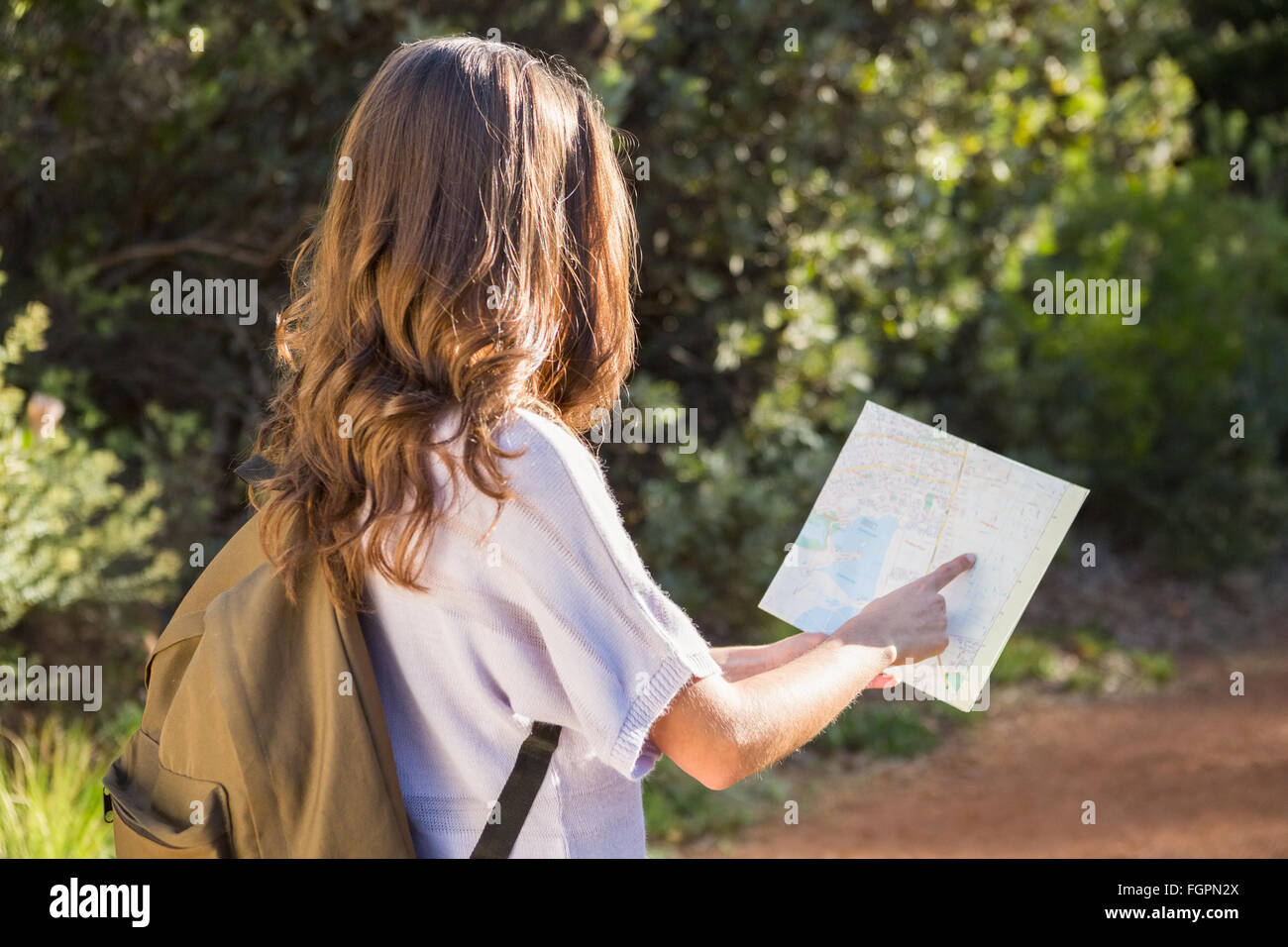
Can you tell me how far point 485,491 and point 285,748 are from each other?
16.2 inches

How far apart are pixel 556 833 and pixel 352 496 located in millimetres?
491

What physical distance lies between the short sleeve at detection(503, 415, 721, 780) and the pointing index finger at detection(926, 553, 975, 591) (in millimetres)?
616

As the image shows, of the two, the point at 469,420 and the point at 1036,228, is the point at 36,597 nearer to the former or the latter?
the point at 469,420

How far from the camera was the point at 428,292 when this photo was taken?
1.47m

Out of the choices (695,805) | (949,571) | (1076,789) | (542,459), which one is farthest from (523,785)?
(1076,789)

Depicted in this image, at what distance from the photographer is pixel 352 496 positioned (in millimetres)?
1472

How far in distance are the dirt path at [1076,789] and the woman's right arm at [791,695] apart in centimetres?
322

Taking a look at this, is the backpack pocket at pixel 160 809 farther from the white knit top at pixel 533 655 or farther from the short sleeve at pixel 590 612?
the short sleeve at pixel 590 612

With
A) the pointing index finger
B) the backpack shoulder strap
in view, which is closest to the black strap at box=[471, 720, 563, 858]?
the backpack shoulder strap

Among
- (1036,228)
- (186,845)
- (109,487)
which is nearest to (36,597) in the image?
(109,487)

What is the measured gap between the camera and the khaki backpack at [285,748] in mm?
1416

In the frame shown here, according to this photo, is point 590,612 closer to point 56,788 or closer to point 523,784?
point 523,784

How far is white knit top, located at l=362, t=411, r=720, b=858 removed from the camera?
4.51ft

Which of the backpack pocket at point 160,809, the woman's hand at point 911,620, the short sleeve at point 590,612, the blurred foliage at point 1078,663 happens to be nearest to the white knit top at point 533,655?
the short sleeve at point 590,612
